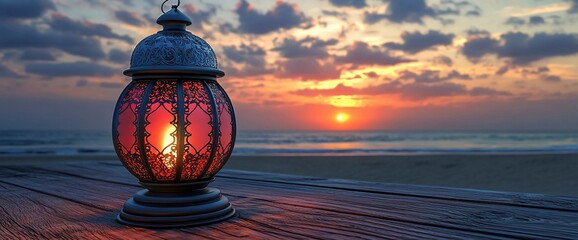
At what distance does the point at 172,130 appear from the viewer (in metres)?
1.51

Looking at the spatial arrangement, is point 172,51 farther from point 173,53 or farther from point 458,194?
point 458,194

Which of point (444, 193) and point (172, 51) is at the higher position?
point (172, 51)

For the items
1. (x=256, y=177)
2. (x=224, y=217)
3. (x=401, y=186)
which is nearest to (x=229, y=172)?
(x=256, y=177)

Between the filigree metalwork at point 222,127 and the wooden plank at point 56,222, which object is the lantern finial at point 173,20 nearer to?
the filigree metalwork at point 222,127

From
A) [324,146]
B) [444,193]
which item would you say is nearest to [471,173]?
[444,193]

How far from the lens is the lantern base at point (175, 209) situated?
4.99 feet

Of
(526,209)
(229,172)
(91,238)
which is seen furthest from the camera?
(229,172)

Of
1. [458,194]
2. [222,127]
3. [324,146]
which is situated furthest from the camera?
[324,146]

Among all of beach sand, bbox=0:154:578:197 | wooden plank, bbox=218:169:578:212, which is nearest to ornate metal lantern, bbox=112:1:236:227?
wooden plank, bbox=218:169:578:212

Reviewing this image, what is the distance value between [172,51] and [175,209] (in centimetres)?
53

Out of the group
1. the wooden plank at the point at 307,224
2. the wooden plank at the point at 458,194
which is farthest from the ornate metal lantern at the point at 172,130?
the wooden plank at the point at 458,194

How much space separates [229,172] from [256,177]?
0.38 m

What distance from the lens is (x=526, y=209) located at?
171 cm

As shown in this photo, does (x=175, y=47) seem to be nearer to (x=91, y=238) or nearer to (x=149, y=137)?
(x=149, y=137)
